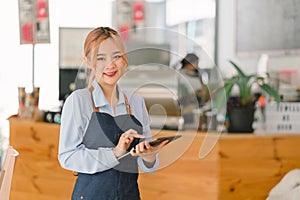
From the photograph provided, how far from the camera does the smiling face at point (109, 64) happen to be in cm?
105

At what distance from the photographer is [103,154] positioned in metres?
1.04

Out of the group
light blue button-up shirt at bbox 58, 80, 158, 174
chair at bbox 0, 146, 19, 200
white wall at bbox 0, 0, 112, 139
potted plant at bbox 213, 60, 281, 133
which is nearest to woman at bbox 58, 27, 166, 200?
light blue button-up shirt at bbox 58, 80, 158, 174

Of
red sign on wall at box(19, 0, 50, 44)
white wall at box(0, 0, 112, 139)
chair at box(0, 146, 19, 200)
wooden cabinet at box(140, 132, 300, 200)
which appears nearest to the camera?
chair at box(0, 146, 19, 200)

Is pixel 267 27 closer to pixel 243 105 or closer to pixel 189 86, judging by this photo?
pixel 243 105

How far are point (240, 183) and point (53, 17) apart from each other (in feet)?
4.00

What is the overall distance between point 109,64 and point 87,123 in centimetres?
12

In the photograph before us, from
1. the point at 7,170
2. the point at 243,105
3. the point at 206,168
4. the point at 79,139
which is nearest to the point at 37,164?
the point at 206,168

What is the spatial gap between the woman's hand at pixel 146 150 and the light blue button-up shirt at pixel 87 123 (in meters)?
0.02

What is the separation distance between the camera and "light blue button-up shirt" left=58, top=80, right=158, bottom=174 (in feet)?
3.43

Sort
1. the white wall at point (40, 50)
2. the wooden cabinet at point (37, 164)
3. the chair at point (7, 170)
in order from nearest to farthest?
the chair at point (7, 170), the wooden cabinet at point (37, 164), the white wall at point (40, 50)

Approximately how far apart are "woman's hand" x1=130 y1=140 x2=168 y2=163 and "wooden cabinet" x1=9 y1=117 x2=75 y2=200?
1.04 meters

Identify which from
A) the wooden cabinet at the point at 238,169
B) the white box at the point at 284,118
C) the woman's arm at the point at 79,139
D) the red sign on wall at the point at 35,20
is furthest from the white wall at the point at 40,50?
the woman's arm at the point at 79,139

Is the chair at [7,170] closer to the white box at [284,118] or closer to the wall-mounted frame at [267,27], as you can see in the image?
the white box at [284,118]

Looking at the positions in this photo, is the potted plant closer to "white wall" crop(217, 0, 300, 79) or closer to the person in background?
"white wall" crop(217, 0, 300, 79)
